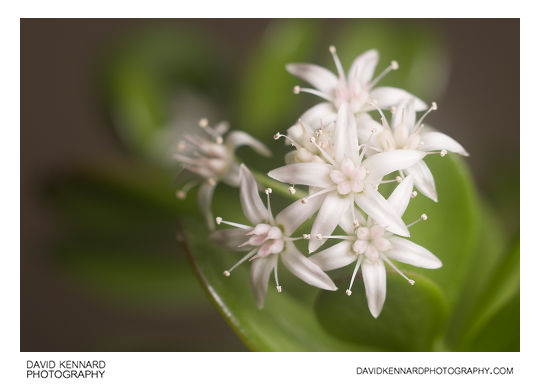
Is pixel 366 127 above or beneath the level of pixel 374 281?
above

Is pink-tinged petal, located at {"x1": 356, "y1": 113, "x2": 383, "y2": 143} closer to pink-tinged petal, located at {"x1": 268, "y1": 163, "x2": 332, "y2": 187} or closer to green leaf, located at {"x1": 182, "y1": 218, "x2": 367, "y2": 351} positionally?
pink-tinged petal, located at {"x1": 268, "y1": 163, "x2": 332, "y2": 187}

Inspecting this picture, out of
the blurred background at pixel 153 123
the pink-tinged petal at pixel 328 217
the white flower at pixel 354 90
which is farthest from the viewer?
the blurred background at pixel 153 123

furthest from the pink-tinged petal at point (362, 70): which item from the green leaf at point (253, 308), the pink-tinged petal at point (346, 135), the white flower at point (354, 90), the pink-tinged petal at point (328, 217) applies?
the green leaf at point (253, 308)

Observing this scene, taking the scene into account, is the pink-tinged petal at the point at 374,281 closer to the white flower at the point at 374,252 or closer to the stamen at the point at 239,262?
the white flower at the point at 374,252

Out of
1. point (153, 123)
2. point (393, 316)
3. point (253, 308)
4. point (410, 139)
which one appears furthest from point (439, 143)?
point (153, 123)

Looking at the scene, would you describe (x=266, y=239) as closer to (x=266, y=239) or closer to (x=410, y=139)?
(x=266, y=239)

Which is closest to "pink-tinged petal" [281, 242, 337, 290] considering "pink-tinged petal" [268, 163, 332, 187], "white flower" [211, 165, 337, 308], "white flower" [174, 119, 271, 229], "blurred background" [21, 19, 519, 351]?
"white flower" [211, 165, 337, 308]
